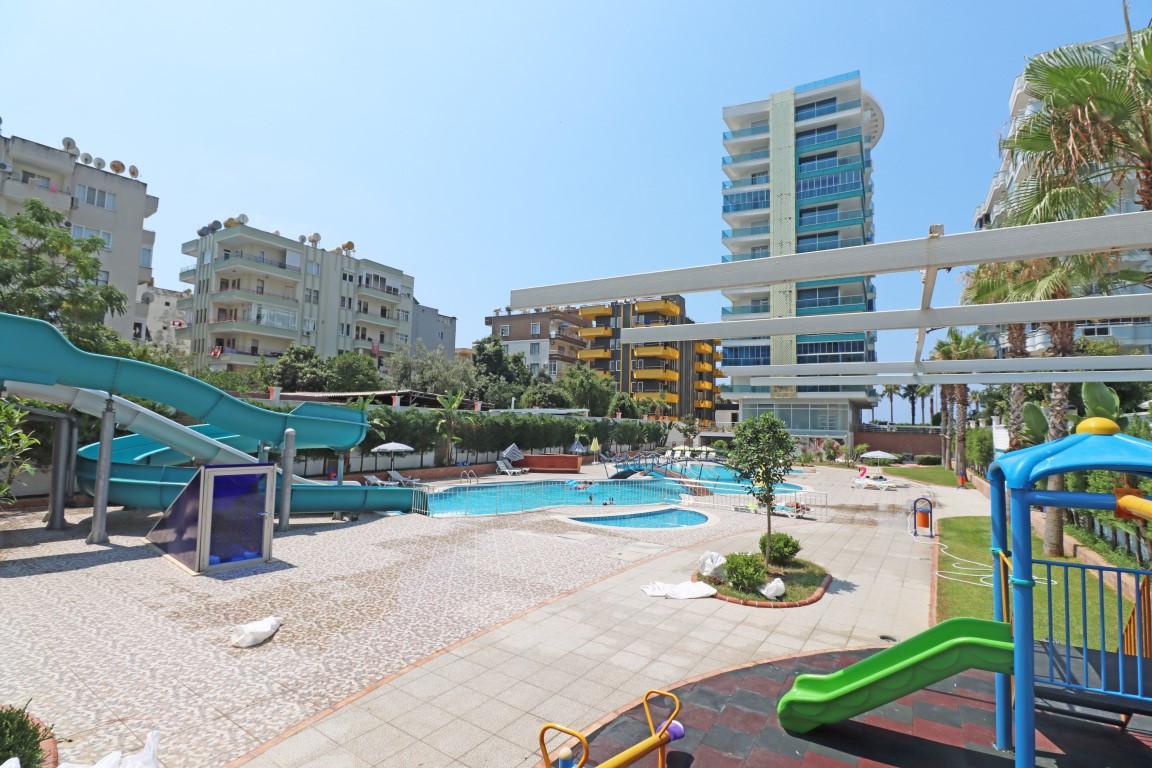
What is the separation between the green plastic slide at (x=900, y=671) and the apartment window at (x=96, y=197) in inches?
1865

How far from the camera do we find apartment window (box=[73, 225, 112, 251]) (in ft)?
116

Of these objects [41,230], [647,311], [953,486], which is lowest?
[953,486]

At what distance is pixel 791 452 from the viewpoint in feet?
43.0

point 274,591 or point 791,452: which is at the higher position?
point 791,452

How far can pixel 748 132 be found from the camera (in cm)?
6456

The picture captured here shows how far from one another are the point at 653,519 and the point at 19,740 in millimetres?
19800

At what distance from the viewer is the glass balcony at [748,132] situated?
6338 centimetres

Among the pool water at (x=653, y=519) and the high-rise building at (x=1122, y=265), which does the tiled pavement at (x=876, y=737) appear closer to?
the high-rise building at (x=1122, y=265)

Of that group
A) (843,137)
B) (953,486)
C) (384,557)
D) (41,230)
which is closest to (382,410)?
(41,230)

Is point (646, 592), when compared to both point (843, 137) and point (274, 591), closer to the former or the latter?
point (274, 591)

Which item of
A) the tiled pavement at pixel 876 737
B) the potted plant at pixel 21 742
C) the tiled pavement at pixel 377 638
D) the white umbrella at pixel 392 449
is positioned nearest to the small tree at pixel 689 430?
the white umbrella at pixel 392 449

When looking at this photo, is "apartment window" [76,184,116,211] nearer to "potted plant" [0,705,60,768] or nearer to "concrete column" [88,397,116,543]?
"concrete column" [88,397,116,543]

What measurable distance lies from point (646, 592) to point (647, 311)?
72.1 metres

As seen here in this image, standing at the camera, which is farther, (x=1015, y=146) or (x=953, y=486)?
(x=953, y=486)
